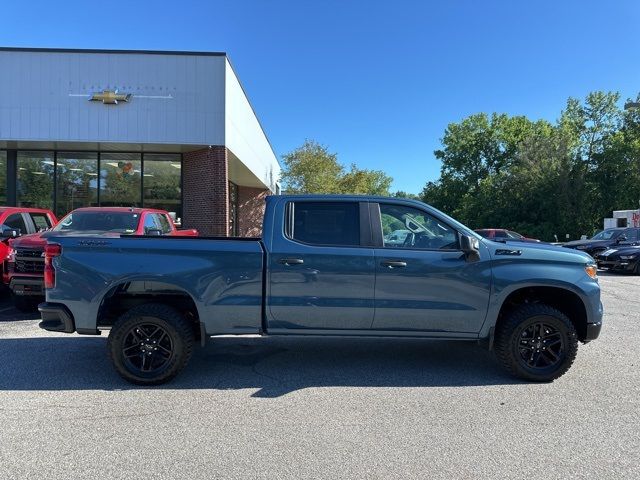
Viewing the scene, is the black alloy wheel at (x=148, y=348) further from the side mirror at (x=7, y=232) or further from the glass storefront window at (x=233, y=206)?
the glass storefront window at (x=233, y=206)

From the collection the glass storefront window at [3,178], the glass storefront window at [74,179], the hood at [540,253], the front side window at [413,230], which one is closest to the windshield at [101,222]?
the front side window at [413,230]

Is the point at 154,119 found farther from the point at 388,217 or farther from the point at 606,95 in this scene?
the point at 606,95

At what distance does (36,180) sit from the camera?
54.5ft

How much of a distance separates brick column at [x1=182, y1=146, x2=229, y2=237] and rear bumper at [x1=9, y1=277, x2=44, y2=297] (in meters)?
7.86

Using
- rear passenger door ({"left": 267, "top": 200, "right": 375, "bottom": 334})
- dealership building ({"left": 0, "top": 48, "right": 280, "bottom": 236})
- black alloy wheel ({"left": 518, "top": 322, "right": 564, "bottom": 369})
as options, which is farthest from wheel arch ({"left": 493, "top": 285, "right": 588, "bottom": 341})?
dealership building ({"left": 0, "top": 48, "right": 280, "bottom": 236})

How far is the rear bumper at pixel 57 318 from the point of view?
16.1 ft

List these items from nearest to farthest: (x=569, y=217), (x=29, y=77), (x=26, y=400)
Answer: (x=26, y=400) < (x=29, y=77) < (x=569, y=217)

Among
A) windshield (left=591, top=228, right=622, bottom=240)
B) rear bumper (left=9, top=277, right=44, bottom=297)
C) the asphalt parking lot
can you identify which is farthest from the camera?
windshield (left=591, top=228, right=622, bottom=240)

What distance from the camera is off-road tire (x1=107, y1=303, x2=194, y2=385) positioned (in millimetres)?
4879

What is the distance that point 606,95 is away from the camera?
47.3 metres

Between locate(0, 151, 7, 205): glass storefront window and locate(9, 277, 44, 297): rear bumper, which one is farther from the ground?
locate(0, 151, 7, 205): glass storefront window

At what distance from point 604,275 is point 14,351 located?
58.5 feet

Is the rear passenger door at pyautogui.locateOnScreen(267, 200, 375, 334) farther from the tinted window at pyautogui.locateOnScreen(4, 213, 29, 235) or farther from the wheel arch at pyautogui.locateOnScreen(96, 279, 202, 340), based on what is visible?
the tinted window at pyautogui.locateOnScreen(4, 213, 29, 235)

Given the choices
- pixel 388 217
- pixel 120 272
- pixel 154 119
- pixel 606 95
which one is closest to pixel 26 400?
pixel 120 272
